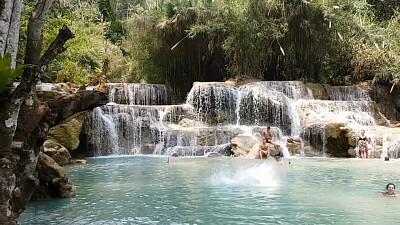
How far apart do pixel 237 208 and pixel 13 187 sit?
4.23m

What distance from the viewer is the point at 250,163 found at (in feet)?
46.3

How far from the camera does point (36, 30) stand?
4711 mm

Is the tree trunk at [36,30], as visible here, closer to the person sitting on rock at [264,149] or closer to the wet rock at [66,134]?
the person sitting on rock at [264,149]

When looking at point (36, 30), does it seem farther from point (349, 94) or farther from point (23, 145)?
point (349, 94)

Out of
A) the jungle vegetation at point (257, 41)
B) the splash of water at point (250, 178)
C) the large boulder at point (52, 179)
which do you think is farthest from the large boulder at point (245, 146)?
the large boulder at point (52, 179)

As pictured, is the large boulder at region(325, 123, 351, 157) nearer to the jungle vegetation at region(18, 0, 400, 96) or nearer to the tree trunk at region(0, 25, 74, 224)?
the jungle vegetation at region(18, 0, 400, 96)

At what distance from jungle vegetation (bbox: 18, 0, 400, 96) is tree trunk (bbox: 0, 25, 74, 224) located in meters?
16.9

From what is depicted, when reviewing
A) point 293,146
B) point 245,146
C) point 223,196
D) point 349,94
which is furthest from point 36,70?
point 349,94

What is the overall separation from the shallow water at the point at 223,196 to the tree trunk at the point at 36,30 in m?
2.78

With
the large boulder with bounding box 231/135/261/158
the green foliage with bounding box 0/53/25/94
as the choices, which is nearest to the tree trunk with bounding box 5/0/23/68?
the green foliage with bounding box 0/53/25/94

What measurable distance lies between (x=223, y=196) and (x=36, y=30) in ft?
17.0

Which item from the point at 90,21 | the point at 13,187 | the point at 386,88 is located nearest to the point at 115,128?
the point at 90,21

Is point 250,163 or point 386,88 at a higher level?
point 386,88

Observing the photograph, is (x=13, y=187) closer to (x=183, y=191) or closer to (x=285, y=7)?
(x=183, y=191)
